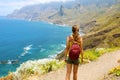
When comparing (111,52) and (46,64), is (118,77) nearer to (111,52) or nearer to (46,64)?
(46,64)

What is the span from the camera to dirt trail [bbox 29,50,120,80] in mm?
20234

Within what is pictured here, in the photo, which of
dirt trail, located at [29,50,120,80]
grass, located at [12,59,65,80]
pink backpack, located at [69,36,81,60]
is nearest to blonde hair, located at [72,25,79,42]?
pink backpack, located at [69,36,81,60]

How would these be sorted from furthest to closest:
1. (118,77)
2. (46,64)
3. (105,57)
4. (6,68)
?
(6,68) → (105,57) → (46,64) → (118,77)

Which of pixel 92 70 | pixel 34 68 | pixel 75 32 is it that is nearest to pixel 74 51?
pixel 75 32

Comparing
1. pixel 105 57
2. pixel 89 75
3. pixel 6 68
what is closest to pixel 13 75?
pixel 89 75

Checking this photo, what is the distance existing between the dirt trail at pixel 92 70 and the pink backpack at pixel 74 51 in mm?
6549

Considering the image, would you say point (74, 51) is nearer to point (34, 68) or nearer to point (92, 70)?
point (34, 68)

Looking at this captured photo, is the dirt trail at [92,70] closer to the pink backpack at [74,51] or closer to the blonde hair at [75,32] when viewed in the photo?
the pink backpack at [74,51]

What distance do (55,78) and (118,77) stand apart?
518 cm

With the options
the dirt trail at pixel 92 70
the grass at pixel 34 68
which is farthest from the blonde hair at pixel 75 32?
the grass at pixel 34 68

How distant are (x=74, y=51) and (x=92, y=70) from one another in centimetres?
973

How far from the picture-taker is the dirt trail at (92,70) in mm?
20234

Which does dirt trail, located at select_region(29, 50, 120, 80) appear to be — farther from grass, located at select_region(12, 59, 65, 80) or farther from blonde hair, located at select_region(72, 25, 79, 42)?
blonde hair, located at select_region(72, 25, 79, 42)

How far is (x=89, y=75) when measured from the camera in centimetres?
2058
